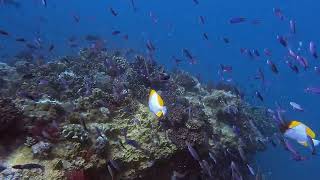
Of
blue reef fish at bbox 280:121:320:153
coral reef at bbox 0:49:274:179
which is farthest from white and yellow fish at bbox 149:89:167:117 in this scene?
blue reef fish at bbox 280:121:320:153

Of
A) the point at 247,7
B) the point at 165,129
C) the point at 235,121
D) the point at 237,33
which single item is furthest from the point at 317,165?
the point at 247,7

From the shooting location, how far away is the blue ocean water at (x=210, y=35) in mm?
26203

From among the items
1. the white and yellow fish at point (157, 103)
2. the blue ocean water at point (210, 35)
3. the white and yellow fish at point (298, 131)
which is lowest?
the white and yellow fish at point (298, 131)

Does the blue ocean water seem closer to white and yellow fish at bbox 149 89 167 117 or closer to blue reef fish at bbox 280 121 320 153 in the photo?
blue reef fish at bbox 280 121 320 153

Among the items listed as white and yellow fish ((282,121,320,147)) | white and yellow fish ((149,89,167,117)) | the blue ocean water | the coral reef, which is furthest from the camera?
the blue ocean water

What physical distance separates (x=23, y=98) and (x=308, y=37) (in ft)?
331

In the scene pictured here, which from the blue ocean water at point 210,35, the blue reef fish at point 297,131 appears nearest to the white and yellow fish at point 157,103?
the blue reef fish at point 297,131

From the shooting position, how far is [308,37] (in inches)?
3777

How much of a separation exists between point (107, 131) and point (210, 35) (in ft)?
195

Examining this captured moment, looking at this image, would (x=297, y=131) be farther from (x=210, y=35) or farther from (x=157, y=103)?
(x=210, y=35)

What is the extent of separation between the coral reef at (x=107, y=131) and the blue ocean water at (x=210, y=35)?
6692mm

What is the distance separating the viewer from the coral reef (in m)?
6.48

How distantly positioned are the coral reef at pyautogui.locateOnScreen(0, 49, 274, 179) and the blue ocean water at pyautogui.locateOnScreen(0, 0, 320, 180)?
6.69 meters

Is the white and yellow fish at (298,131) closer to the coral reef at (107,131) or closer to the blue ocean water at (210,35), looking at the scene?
the coral reef at (107,131)
